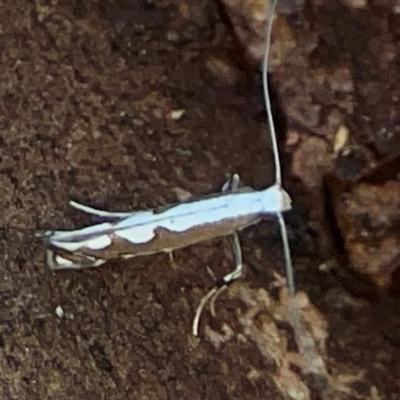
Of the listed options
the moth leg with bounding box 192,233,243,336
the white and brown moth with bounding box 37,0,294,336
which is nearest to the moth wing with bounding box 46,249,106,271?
the white and brown moth with bounding box 37,0,294,336

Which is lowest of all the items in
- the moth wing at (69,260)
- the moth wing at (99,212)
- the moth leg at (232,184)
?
the moth wing at (69,260)

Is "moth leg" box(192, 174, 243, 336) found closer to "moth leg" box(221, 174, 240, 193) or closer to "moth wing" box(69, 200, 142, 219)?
"moth leg" box(221, 174, 240, 193)

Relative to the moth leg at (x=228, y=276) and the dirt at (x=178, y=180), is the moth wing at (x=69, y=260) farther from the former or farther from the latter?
the moth leg at (x=228, y=276)

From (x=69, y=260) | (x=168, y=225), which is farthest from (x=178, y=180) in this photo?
(x=69, y=260)

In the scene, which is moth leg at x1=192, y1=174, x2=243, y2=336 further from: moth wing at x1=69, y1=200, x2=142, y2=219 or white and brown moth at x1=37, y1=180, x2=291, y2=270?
moth wing at x1=69, y1=200, x2=142, y2=219

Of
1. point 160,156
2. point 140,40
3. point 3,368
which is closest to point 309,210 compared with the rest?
point 160,156

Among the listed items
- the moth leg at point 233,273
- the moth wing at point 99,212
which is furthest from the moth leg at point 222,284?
the moth wing at point 99,212

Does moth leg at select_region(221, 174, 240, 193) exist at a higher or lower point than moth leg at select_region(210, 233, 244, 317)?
higher

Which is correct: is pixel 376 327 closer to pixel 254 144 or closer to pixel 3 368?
pixel 254 144

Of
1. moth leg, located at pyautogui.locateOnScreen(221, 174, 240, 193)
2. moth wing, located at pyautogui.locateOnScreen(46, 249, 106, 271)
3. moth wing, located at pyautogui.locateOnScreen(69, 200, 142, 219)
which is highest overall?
moth leg, located at pyautogui.locateOnScreen(221, 174, 240, 193)
